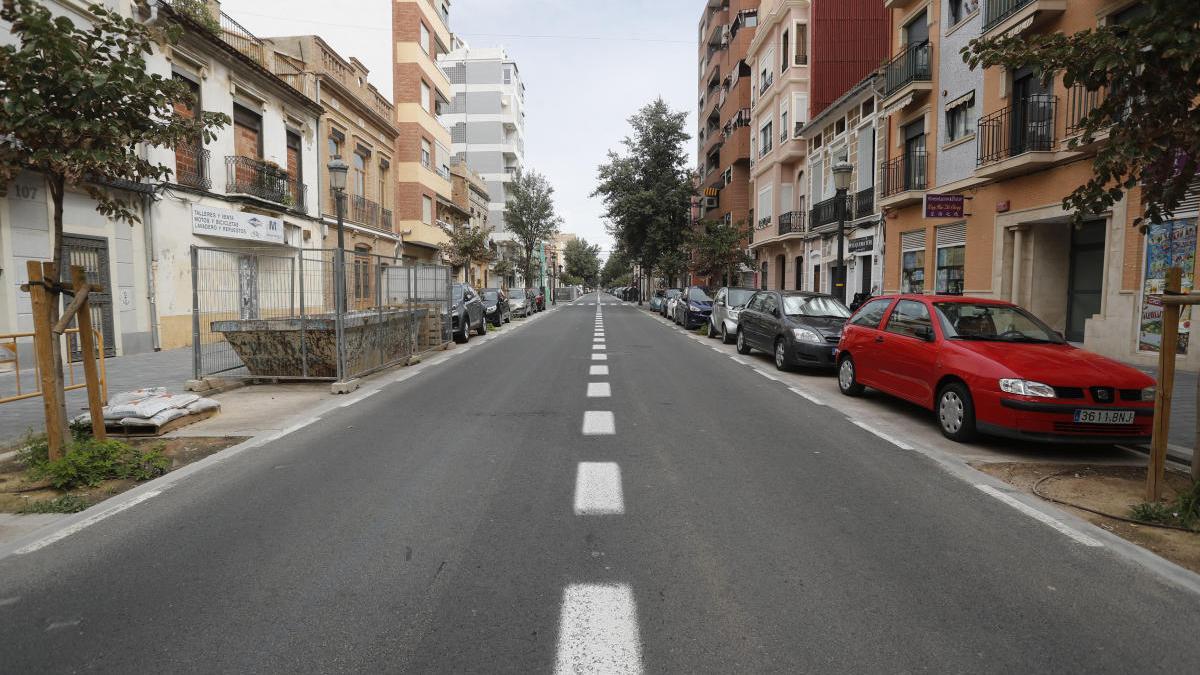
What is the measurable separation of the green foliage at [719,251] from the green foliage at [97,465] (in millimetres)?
31964

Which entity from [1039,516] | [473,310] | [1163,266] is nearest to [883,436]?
[1039,516]

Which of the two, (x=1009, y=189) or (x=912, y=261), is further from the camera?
(x=912, y=261)

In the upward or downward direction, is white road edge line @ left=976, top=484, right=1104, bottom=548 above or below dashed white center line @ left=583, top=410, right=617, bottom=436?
below

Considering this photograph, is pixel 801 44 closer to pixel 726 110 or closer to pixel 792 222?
pixel 792 222

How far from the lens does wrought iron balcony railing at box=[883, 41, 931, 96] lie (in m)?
20.2

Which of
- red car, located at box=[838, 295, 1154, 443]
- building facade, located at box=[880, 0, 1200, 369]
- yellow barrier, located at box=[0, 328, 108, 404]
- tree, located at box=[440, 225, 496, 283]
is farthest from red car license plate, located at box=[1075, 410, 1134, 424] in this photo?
tree, located at box=[440, 225, 496, 283]

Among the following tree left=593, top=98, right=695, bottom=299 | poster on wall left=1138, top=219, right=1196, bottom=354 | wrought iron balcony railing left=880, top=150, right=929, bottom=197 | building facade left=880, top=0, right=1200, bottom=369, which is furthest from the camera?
tree left=593, top=98, right=695, bottom=299

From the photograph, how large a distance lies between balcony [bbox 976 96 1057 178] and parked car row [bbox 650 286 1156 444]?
8597mm

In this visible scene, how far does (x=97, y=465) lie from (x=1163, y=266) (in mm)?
16014

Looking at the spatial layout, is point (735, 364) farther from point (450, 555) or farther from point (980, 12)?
point (980, 12)

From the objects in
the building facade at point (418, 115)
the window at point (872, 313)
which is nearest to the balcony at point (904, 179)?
the window at point (872, 313)

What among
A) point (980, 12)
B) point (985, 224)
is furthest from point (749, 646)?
point (980, 12)

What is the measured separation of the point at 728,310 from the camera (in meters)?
19.3

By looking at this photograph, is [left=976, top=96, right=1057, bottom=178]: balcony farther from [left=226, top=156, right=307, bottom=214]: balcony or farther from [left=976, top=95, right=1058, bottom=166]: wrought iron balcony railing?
[left=226, top=156, right=307, bottom=214]: balcony
